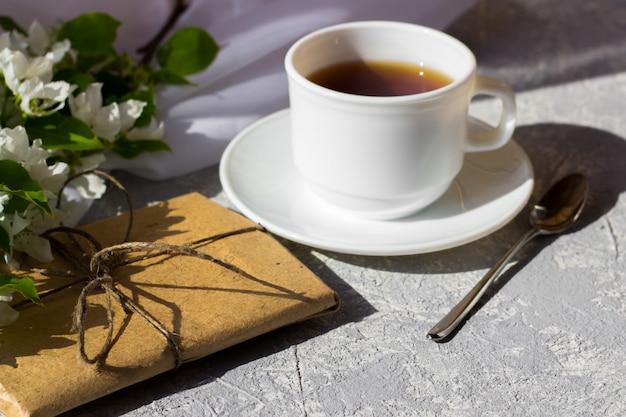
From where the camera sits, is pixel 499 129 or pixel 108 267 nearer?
pixel 108 267

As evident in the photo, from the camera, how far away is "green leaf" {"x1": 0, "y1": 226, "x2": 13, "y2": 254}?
0.64 m

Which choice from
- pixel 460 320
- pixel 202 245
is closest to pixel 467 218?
pixel 460 320

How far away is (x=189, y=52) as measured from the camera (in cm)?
95

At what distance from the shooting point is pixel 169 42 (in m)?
0.95

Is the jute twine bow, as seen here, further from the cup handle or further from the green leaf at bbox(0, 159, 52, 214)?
the cup handle

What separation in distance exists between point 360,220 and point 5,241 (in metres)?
0.31

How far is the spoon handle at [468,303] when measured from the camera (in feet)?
2.12

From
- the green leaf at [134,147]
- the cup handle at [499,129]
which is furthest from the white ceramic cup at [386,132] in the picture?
the green leaf at [134,147]

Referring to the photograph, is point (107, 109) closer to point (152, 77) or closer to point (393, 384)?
point (152, 77)

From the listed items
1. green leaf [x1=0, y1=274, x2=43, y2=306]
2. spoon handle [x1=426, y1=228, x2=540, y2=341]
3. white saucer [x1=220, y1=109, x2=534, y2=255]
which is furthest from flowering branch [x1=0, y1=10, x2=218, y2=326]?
spoon handle [x1=426, y1=228, x2=540, y2=341]

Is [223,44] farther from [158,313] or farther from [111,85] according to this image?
[158,313]

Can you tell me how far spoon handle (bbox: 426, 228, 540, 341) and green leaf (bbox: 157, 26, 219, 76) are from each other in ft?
1.39

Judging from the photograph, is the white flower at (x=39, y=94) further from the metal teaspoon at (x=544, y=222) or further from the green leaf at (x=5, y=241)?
the metal teaspoon at (x=544, y=222)

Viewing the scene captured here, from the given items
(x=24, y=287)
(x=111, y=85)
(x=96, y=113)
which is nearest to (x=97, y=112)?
(x=96, y=113)
